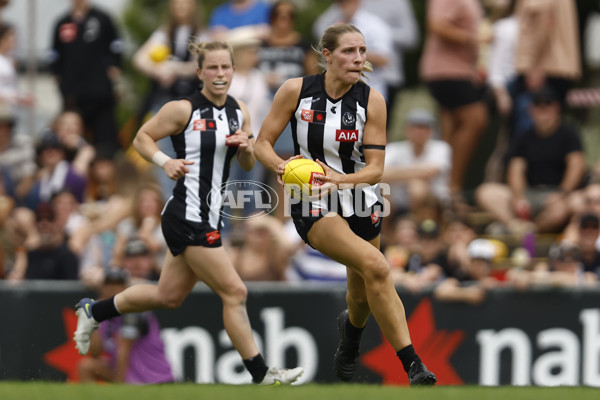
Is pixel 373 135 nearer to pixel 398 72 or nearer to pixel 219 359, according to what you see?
pixel 219 359

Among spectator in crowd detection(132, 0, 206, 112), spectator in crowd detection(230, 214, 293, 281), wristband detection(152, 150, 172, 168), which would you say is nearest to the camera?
wristband detection(152, 150, 172, 168)

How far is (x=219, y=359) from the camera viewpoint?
37.4ft

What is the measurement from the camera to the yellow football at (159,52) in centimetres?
1312

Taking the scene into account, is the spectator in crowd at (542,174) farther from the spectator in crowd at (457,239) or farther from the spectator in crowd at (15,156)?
the spectator in crowd at (15,156)

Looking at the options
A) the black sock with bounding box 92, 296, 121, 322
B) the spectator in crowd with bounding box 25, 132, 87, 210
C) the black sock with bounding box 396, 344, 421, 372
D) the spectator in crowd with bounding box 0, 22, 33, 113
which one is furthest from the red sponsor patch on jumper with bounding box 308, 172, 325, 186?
the spectator in crowd with bounding box 0, 22, 33, 113

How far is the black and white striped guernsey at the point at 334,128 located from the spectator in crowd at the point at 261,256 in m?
3.72

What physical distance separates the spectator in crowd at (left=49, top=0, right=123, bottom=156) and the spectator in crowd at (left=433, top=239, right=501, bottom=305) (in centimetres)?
489

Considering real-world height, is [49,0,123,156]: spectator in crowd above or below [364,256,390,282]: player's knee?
above

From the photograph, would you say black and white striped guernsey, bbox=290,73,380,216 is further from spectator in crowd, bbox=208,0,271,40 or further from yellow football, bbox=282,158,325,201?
spectator in crowd, bbox=208,0,271,40

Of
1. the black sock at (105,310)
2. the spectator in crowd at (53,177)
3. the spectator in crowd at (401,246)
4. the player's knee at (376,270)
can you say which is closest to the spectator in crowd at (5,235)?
the spectator in crowd at (53,177)

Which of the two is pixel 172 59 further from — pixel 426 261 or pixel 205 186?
pixel 205 186

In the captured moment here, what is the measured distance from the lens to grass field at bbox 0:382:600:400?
6816 mm

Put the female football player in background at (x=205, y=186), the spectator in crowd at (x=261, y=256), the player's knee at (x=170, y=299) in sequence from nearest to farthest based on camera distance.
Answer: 1. the female football player in background at (x=205, y=186)
2. the player's knee at (x=170, y=299)
3. the spectator in crowd at (x=261, y=256)

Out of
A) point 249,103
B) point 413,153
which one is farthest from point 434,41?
point 249,103
